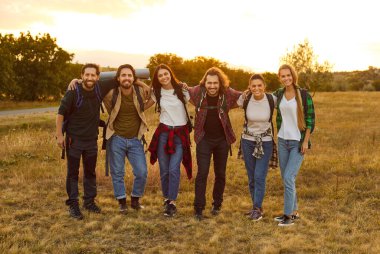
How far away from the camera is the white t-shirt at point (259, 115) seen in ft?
18.2

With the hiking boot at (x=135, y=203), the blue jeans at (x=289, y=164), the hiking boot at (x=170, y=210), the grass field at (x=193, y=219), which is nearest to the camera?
the grass field at (x=193, y=219)

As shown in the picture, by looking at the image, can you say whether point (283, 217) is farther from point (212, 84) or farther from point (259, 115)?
point (212, 84)

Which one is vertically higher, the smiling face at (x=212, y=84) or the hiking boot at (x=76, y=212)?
the smiling face at (x=212, y=84)

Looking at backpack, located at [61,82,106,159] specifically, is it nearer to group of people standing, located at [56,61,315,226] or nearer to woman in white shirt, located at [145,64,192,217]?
group of people standing, located at [56,61,315,226]

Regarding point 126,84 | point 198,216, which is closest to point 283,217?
point 198,216

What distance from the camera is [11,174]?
8117 millimetres

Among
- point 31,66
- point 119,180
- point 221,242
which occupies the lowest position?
point 221,242

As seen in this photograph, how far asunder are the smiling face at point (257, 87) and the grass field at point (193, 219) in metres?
1.79

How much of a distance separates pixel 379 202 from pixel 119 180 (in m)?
4.22

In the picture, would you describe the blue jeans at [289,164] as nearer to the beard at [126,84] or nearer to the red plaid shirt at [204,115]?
the red plaid shirt at [204,115]

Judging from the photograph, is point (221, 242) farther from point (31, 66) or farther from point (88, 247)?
point (31, 66)

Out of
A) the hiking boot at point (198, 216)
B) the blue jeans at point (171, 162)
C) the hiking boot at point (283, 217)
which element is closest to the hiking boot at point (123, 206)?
the blue jeans at point (171, 162)

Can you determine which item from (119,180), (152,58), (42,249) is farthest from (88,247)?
(152,58)

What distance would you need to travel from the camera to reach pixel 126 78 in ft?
18.4
